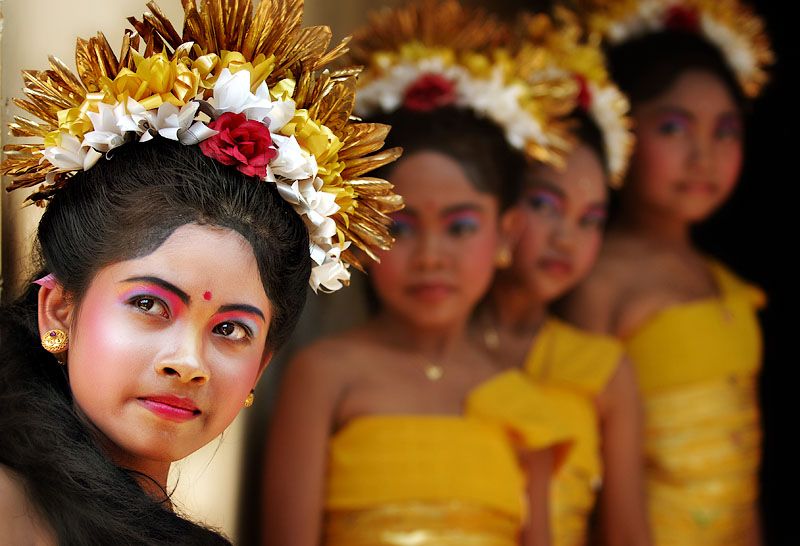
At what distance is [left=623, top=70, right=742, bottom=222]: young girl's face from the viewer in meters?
3.49

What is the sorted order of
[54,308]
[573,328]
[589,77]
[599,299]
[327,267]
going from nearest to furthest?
[54,308] → [327,267] → [589,77] → [573,328] → [599,299]

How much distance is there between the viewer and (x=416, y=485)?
2682mm

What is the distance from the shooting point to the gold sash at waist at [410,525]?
268 centimetres

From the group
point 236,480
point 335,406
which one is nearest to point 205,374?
point 335,406

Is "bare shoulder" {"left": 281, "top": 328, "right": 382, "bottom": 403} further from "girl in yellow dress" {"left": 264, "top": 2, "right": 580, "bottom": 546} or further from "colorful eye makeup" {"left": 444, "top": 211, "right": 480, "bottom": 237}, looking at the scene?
"colorful eye makeup" {"left": 444, "top": 211, "right": 480, "bottom": 237}

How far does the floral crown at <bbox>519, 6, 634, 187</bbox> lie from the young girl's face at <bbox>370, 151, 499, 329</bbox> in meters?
0.49

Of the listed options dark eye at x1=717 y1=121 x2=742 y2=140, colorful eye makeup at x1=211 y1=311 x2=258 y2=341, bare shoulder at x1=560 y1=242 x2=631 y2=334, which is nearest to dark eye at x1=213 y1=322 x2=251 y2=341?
colorful eye makeup at x1=211 y1=311 x2=258 y2=341

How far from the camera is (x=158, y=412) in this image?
1672 mm

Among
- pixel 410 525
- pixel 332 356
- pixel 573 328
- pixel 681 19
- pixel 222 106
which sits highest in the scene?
pixel 681 19

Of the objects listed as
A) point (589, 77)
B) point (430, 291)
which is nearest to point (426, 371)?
point (430, 291)

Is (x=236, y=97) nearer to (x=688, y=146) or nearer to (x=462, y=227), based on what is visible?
(x=462, y=227)

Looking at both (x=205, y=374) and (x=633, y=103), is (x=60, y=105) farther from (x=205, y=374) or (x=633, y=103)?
(x=633, y=103)

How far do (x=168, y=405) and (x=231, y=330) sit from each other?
143 millimetres

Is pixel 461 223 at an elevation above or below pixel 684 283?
below
